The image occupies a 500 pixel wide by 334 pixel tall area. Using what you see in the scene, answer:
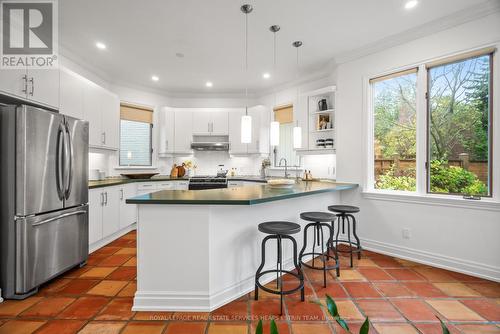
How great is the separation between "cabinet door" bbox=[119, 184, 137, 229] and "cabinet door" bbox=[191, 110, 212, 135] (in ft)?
6.04

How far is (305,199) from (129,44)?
323 cm

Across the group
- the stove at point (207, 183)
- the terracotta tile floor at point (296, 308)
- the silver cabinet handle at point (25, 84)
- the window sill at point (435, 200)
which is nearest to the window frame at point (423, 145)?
the window sill at point (435, 200)

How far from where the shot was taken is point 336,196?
382cm

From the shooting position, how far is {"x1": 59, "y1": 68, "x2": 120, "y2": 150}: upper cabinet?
346 cm

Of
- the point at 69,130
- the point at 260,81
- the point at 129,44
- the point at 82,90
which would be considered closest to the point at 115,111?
the point at 82,90

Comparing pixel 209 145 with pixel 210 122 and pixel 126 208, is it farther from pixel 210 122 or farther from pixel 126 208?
pixel 126 208

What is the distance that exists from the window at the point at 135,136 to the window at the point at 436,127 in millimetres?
4368

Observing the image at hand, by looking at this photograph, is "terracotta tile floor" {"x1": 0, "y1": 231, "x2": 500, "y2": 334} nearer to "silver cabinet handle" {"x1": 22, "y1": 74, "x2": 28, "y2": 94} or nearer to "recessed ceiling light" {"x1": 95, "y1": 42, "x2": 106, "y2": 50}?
"silver cabinet handle" {"x1": 22, "y1": 74, "x2": 28, "y2": 94}

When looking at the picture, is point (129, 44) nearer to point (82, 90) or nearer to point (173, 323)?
point (82, 90)

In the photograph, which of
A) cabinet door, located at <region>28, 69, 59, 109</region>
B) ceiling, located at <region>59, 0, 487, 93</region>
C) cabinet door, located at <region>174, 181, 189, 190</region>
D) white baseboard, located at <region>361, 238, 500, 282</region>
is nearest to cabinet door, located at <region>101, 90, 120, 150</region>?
ceiling, located at <region>59, 0, 487, 93</region>

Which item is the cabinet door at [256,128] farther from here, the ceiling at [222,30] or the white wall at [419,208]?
the white wall at [419,208]

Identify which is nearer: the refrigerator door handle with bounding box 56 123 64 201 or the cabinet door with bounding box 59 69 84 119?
the refrigerator door handle with bounding box 56 123 64 201

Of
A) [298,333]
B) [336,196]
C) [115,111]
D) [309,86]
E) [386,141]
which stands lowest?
[298,333]

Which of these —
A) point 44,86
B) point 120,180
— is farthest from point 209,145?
point 44,86
